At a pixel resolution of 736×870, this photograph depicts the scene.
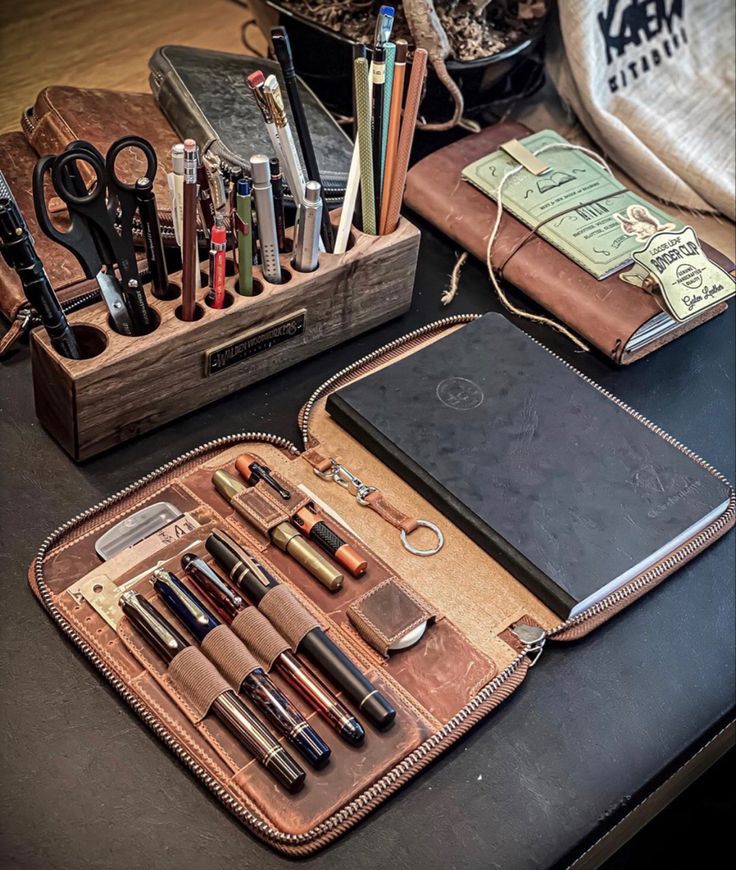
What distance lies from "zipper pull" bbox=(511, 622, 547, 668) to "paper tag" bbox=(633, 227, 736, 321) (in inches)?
13.7

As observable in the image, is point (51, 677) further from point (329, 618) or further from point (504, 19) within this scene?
point (504, 19)

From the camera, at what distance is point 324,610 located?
2.43ft

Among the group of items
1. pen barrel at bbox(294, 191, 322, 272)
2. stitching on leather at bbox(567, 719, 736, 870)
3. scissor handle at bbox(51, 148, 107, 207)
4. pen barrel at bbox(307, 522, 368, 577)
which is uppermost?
scissor handle at bbox(51, 148, 107, 207)

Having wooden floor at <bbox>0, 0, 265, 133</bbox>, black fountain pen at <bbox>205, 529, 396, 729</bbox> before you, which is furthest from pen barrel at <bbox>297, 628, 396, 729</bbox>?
wooden floor at <bbox>0, 0, 265, 133</bbox>

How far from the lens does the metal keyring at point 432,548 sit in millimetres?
795

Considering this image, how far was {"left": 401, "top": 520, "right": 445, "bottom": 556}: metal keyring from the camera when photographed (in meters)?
0.79

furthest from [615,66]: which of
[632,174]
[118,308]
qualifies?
[118,308]

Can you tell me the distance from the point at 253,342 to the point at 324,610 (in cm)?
24

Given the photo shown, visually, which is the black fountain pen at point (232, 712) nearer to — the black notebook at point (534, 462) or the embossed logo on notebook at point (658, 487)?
the black notebook at point (534, 462)

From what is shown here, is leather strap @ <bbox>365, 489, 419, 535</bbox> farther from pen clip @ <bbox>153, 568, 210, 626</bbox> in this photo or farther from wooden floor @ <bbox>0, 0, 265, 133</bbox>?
wooden floor @ <bbox>0, 0, 265, 133</bbox>

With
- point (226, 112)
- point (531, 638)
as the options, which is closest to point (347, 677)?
point (531, 638)

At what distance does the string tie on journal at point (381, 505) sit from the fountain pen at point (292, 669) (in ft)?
0.45

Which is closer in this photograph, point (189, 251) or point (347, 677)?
point (347, 677)

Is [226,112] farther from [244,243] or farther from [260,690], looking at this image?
[260,690]
